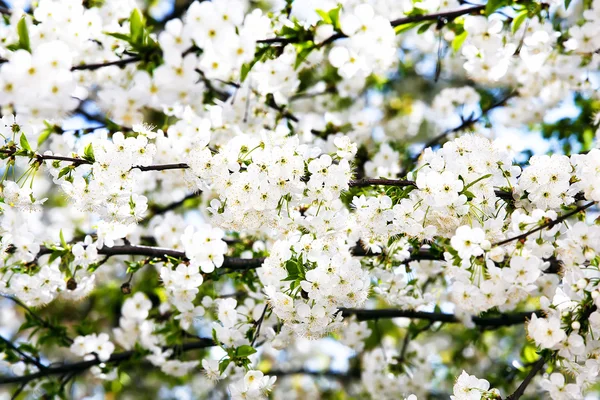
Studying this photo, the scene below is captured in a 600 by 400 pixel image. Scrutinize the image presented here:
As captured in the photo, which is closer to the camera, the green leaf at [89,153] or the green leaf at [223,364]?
the green leaf at [89,153]

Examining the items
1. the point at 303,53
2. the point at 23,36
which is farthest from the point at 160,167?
the point at 303,53

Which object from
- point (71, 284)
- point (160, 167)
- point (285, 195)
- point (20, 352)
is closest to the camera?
point (160, 167)

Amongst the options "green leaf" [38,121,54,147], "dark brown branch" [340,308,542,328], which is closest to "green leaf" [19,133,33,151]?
"green leaf" [38,121,54,147]

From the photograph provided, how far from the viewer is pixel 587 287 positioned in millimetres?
2281

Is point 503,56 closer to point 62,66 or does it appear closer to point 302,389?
point 62,66

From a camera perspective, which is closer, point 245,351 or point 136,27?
point 136,27

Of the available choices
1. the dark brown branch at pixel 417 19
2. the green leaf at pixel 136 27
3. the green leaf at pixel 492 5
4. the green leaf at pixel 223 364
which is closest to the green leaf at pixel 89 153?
the green leaf at pixel 136 27

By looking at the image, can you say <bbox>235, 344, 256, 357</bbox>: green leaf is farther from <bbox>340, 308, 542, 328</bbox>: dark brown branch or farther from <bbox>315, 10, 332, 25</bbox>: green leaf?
<bbox>315, 10, 332, 25</bbox>: green leaf

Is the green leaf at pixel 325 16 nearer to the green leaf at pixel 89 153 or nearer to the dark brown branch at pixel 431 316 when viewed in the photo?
the green leaf at pixel 89 153

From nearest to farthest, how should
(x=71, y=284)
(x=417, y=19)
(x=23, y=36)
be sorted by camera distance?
(x=23, y=36), (x=417, y=19), (x=71, y=284)

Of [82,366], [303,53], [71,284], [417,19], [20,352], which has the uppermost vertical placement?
[417,19]

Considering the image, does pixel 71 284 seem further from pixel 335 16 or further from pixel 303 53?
pixel 335 16

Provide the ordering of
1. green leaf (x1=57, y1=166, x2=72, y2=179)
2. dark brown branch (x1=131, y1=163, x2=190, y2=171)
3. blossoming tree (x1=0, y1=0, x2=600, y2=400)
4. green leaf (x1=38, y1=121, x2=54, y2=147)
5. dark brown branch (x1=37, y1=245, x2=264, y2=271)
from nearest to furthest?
blossoming tree (x1=0, y1=0, x2=600, y2=400) < dark brown branch (x1=131, y1=163, x2=190, y2=171) < green leaf (x1=57, y1=166, x2=72, y2=179) < dark brown branch (x1=37, y1=245, x2=264, y2=271) < green leaf (x1=38, y1=121, x2=54, y2=147)

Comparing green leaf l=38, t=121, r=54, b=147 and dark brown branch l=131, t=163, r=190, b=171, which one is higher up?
dark brown branch l=131, t=163, r=190, b=171
